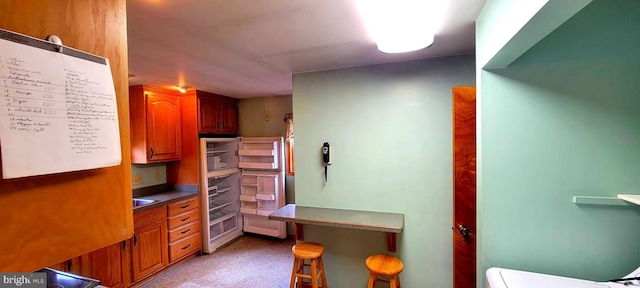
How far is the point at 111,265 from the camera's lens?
8.31 ft

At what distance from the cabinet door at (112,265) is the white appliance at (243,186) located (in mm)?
1036

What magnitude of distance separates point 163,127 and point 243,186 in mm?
1433

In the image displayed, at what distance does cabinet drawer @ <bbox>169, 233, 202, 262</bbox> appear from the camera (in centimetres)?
313

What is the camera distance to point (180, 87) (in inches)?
127

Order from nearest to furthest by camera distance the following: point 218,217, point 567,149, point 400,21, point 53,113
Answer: point 53,113, point 567,149, point 400,21, point 218,217

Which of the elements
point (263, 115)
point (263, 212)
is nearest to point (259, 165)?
point (263, 212)

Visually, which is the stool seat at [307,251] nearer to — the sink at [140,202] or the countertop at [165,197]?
the countertop at [165,197]

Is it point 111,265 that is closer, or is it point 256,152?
point 111,265

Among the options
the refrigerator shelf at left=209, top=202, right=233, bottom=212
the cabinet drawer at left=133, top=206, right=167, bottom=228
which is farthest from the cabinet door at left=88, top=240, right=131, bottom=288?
the refrigerator shelf at left=209, top=202, right=233, bottom=212

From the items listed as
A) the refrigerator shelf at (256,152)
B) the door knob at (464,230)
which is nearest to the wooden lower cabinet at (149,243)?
the refrigerator shelf at (256,152)

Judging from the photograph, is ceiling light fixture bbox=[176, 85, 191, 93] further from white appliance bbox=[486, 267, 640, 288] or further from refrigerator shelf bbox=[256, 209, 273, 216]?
white appliance bbox=[486, 267, 640, 288]

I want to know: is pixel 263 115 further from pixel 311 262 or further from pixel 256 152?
pixel 311 262

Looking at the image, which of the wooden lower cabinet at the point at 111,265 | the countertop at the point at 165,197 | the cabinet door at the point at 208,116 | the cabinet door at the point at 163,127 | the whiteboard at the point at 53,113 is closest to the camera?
the whiteboard at the point at 53,113

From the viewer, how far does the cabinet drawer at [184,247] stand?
3.13 metres
